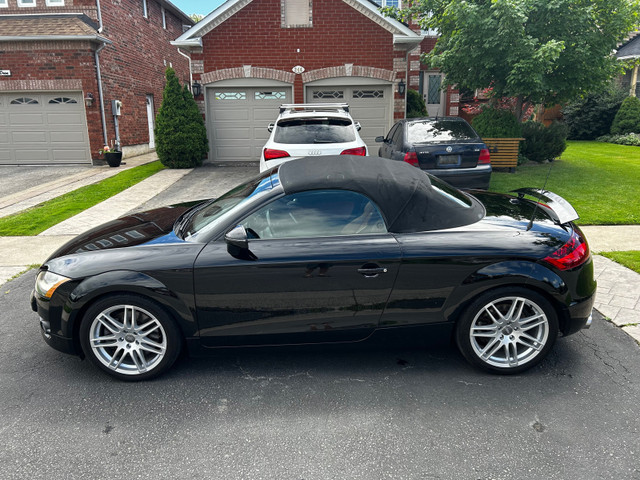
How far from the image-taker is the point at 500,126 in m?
12.4

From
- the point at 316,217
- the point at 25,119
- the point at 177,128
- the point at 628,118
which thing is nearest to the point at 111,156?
the point at 177,128

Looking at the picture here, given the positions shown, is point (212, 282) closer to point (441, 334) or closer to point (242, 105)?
point (441, 334)

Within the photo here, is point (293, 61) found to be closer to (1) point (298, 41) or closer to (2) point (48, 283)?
(1) point (298, 41)

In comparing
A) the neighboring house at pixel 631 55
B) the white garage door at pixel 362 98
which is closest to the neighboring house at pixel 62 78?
the white garage door at pixel 362 98

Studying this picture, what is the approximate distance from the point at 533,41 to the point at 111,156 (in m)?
12.4

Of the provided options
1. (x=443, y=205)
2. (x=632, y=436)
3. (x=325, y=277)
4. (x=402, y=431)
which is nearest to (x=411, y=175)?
(x=443, y=205)

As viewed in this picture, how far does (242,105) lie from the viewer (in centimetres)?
1498

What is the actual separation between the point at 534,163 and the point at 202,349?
505 inches

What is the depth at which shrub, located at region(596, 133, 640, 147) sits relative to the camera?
62.8 ft

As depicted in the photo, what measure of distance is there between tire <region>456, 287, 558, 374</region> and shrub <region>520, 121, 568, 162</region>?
37.5 feet

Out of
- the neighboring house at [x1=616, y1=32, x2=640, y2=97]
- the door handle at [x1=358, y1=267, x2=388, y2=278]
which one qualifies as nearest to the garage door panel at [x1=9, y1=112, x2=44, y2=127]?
the door handle at [x1=358, y1=267, x2=388, y2=278]

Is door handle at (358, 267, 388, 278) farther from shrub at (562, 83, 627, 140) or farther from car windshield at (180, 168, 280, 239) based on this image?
shrub at (562, 83, 627, 140)

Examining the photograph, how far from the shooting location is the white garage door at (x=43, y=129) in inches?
620

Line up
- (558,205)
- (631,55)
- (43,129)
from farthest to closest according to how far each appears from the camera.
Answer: (631,55)
(43,129)
(558,205)
